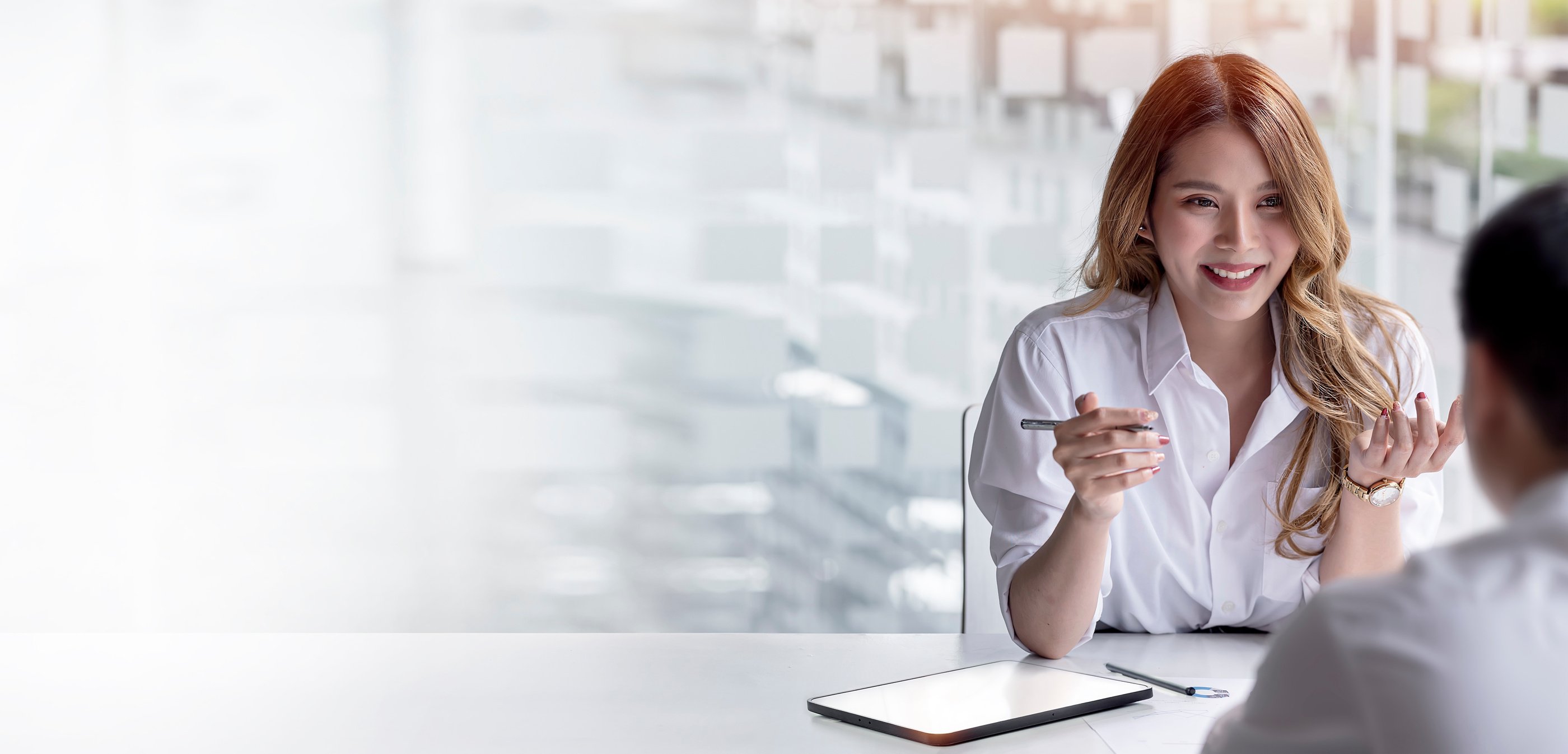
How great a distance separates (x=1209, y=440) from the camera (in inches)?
70.6

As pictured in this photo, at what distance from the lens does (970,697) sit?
4.43 ft

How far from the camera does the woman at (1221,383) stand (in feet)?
5.58

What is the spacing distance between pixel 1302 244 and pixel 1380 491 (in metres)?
0.33

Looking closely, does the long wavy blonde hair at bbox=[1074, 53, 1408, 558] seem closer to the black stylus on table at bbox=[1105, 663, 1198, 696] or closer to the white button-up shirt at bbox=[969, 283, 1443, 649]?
the white button-up shirt at bbox=[969, 283, 1443, 649]

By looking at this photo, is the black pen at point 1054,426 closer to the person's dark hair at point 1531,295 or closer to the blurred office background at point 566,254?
the person's dark hair at point 1531,295

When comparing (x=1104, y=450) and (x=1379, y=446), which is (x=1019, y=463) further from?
(x=1379, y=446)

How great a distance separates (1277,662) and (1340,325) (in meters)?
1.16

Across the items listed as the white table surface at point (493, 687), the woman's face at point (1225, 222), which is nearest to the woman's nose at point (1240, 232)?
the woman's face at point (1225, 222)

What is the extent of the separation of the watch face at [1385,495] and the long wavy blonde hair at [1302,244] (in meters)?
0.06

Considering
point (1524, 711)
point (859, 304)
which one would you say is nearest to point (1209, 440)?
point (1524, 711)

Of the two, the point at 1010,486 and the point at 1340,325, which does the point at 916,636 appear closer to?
the point at 1010,486

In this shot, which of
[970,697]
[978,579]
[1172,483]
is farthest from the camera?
[978,579]

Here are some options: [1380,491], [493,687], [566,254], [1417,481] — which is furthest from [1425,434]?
[566,254]

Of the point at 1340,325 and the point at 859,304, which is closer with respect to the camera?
the point at 1340,325
